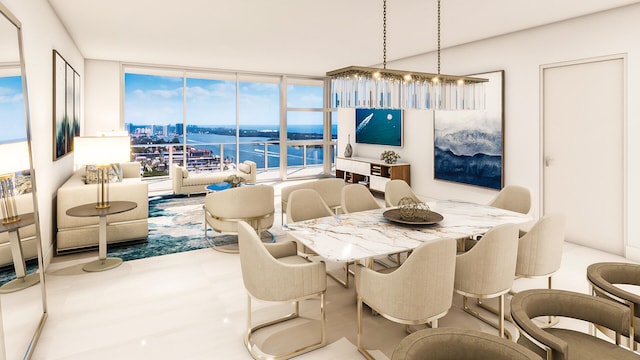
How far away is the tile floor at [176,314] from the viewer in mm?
2412

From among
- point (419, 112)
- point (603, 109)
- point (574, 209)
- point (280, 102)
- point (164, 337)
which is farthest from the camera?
point (280, 102)

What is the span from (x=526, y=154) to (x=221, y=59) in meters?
5.46

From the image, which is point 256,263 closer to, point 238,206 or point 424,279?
point 424,279

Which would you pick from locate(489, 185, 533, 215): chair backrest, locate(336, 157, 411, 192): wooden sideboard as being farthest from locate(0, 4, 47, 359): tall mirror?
locate(336, 157, 411, 192): wooden sideboard

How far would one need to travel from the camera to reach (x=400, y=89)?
3498mm

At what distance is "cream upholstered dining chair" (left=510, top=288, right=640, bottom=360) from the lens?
4.87 feet

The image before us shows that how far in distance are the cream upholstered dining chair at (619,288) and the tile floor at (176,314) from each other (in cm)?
91

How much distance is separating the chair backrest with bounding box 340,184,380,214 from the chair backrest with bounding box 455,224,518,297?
5.19 ft

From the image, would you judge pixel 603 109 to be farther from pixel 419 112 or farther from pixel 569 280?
pixel 419 112

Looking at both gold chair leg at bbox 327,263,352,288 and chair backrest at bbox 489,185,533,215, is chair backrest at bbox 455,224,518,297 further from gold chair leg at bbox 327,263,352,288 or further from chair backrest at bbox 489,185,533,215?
chair backrest at bbox 489,185,533,215

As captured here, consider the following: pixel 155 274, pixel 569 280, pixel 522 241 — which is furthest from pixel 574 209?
pixel 155 274

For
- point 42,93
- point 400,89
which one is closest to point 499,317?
point 400,89

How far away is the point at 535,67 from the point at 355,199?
3.05 m

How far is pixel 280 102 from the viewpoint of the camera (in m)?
9.34
